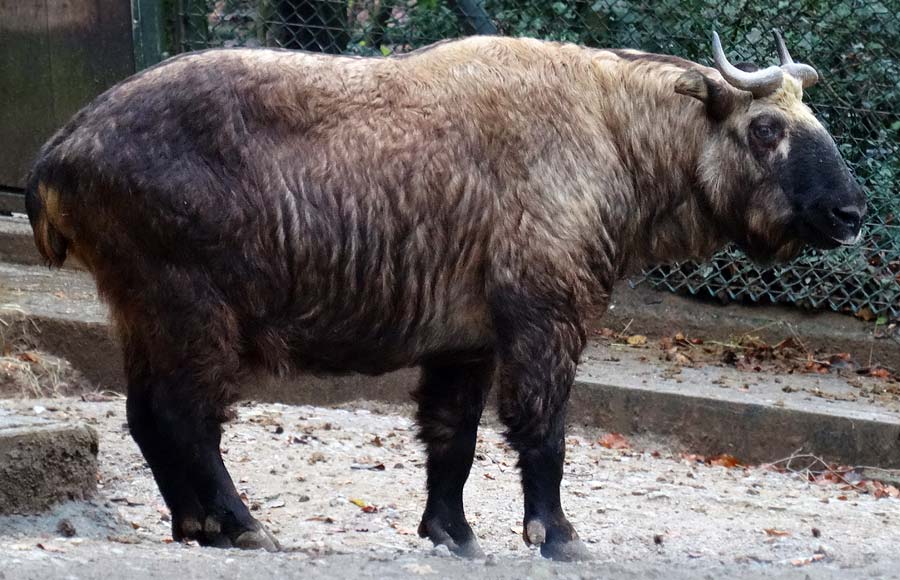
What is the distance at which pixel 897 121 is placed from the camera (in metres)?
7.78

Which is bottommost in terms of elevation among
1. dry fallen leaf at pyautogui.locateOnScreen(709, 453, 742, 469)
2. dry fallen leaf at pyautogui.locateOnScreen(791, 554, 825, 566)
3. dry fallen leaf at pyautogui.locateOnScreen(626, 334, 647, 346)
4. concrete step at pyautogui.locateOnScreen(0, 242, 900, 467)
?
dry fallen leaf at pyautogui.locateOnScreen(709, 453, 742, 469)

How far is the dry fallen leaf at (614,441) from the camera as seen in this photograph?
22.3 ft

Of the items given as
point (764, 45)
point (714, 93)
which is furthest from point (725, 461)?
point (764, 45)

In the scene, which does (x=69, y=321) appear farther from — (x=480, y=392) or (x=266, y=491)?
(x=480, y=392)

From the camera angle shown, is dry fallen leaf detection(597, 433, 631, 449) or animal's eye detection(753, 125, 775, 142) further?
dry fallen leaf detection(597, 433, 631, 449)

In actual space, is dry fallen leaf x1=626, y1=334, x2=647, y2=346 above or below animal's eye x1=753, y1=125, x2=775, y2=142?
below

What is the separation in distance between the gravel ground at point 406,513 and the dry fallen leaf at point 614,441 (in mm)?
31

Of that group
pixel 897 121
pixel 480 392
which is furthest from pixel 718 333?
pixel 480 392

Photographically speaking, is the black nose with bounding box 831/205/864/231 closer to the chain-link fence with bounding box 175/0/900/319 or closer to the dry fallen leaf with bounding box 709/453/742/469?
the dry fallen leaf with bounding box 709/453/742/469

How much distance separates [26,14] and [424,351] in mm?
4840

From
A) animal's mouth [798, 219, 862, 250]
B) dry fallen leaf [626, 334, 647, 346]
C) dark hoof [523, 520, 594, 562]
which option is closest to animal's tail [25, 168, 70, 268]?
dark hoof [523, 520, 594, 562]

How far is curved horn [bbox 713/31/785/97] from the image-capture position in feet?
16.3

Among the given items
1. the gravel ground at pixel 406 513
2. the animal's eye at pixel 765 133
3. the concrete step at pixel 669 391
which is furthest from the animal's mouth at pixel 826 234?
the concrete step at pixel 669 391

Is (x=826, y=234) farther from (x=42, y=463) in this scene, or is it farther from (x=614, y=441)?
(x=42, y=463)
